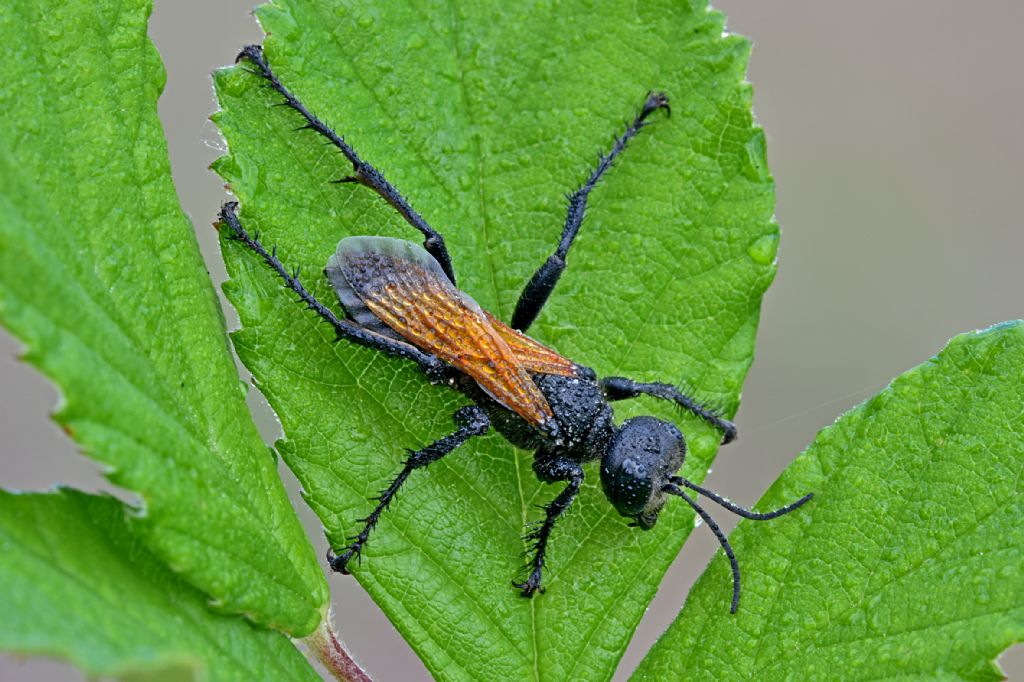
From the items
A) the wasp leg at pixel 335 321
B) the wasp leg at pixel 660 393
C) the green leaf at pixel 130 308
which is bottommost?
the green leaf at pixel 130 308

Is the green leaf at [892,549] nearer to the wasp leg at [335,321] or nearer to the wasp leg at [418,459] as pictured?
the wasp leg at [418,459]

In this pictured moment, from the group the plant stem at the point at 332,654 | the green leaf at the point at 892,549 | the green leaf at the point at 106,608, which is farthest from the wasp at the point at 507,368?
the green leaf at the point at 106,608

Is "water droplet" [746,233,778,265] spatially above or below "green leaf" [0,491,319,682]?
above

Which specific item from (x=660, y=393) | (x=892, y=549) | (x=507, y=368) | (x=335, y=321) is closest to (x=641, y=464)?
(x=660, y=393)

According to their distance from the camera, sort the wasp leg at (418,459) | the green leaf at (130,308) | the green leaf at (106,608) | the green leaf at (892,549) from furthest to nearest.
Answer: the wasp leg at (418,459) → the green leaf at (892,549) → the green leaf at (130,308) → the green leaf at (106,608)

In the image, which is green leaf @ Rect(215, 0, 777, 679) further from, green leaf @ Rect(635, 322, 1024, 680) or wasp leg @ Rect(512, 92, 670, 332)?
green leaf @ Rect(635, 322, 1024, 680)

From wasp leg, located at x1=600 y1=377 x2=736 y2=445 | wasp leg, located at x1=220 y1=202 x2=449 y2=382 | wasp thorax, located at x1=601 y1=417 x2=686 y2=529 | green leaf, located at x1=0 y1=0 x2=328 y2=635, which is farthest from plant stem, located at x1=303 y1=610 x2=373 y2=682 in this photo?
wasp leg, located at x1=600 y1=377 x2=736 y2=445
